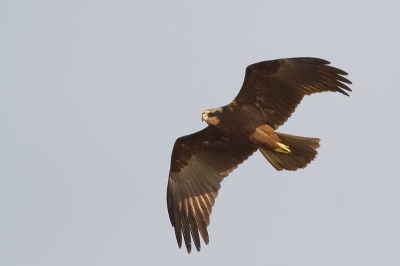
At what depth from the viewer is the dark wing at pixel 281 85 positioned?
55.9ft

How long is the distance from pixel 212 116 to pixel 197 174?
1.73m

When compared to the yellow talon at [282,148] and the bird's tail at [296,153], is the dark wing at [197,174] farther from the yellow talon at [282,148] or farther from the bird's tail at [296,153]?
the yellow talon at [282,148]

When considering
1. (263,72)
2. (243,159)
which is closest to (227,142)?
(243,159)

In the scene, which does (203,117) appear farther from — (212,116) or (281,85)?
(281,85)

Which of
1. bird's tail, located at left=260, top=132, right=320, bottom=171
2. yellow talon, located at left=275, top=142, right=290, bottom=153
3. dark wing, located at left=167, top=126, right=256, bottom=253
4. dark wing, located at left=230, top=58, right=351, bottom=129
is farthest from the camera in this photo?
dark wing, located at left=167, top=126, right=256, bottom=253

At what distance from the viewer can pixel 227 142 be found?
18.1 meters

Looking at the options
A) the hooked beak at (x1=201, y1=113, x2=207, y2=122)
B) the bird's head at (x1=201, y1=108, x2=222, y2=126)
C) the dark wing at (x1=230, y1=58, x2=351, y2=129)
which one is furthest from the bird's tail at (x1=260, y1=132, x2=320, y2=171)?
the hooked beak at (x1=201, y1=113, x2=207, y2=122)

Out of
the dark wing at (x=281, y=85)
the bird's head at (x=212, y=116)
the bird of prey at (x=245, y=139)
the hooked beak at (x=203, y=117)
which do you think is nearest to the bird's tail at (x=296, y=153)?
the bird of prey at (x=245, y=139)

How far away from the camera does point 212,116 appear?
17.1 meters

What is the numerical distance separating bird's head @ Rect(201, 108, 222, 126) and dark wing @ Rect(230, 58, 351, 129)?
377mm

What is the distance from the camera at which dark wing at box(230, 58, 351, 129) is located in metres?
17.0

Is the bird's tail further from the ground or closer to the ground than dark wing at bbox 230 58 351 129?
closer to the ground

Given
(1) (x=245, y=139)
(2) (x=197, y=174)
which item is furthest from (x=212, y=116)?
(2) (x=197, y=174)

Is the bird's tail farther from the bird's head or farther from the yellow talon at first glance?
the bird's head
